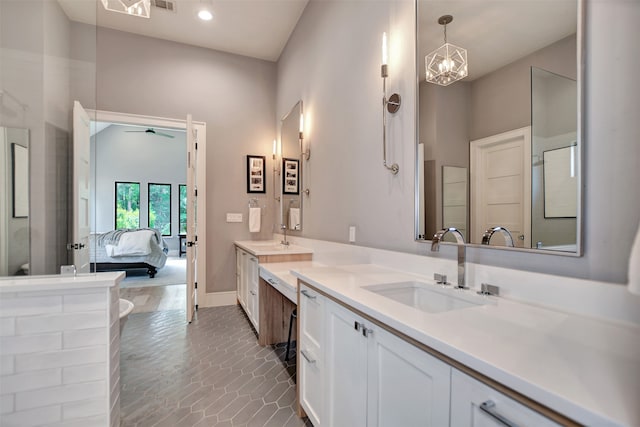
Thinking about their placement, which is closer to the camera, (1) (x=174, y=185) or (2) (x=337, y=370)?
(2) (x=337, y=370)

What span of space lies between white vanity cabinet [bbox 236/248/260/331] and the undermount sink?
63.9 inches

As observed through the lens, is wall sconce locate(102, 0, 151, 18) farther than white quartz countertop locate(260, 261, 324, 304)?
Yes

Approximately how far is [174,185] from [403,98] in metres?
8.95

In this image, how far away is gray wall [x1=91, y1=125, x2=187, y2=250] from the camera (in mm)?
8180

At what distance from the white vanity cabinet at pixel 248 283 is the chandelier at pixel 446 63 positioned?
2027 mm

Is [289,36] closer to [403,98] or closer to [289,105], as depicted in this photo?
[289,105]

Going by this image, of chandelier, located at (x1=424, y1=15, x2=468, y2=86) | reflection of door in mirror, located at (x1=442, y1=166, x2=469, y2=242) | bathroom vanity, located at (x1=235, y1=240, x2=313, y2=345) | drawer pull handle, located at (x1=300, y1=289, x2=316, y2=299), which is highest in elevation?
chandelier, located at (x1=424, y1=15, x2=468, y2=86)

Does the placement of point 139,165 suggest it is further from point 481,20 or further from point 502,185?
point 502,185

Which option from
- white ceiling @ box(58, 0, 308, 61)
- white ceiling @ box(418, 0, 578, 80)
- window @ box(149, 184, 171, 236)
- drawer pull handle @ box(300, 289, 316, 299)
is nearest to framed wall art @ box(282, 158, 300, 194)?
white ceiling @ box(58, 0, 308, 61)

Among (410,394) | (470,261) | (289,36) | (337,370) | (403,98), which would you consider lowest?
(337,370)

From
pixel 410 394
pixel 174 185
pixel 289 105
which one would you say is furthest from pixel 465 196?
pixel 174 185

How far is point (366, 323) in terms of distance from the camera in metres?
1.06

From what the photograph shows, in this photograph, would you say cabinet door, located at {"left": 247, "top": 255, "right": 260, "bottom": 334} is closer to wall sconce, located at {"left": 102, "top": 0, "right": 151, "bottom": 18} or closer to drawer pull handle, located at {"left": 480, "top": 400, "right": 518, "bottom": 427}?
drawer pull handle, located at {"left": 480, "top": 400, "right": 518, "bottom": 427}

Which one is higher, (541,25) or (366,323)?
(541,25)
